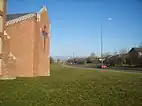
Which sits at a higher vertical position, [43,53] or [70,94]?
[43,53]

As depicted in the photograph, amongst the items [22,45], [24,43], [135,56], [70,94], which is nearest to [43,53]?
[24,43]

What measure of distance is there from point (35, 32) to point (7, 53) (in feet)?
22.8

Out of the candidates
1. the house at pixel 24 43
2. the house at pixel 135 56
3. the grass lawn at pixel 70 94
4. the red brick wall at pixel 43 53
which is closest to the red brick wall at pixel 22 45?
the house at pixel 24 43

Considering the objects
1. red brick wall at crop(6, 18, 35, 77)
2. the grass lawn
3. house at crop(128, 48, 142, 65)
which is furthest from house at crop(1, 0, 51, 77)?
house at crop(128, 48, 142, 65)

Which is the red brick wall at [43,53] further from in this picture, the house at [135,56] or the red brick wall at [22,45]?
the house at [135,56]

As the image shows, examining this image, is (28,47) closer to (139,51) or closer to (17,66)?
(17,66)

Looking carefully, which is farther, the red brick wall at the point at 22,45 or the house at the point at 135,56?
the house at the point at 135,56

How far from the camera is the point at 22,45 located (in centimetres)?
3045

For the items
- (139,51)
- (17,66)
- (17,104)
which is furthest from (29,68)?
(139,51)

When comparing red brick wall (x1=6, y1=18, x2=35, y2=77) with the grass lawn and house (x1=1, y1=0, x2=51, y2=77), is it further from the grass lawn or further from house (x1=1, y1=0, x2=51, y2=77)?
the grass lawn

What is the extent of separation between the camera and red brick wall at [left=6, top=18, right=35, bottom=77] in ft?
99.2

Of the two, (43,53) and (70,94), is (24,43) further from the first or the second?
(70,94)

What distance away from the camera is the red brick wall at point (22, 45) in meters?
30.2

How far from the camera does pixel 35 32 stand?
104ft
